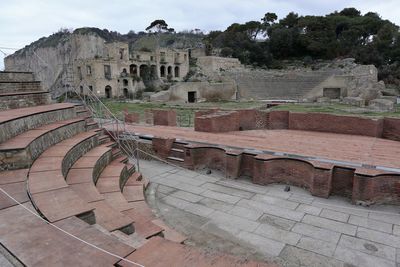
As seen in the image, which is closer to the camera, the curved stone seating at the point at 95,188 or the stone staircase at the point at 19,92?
the curved stone seating at the point at 95,188

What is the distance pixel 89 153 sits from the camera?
22.6 feet

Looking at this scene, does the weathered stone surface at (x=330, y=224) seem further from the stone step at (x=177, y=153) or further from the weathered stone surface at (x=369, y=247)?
the stone step at (x=177, y=153)

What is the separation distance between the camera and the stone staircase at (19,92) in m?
7.49

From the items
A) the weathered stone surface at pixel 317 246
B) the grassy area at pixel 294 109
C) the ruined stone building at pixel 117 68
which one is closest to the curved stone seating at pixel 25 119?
the weathered stone surface at pixel 317 246

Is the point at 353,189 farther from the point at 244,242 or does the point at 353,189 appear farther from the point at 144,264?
the point at 144,264

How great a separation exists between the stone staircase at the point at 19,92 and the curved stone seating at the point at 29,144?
1.54 meters

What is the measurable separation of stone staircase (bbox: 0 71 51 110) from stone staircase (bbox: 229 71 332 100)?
29299mm

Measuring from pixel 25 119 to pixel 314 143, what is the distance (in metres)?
8.36

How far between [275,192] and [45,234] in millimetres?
5591

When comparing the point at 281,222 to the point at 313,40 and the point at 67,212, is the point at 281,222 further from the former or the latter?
the point at 313,40

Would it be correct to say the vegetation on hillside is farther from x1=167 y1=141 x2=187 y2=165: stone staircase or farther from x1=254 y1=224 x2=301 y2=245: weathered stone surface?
x1=254 y1=224 x2=301 y2=245: weathered stone surface

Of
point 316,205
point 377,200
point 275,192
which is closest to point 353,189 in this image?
point 377,200

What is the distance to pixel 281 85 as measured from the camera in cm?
3672

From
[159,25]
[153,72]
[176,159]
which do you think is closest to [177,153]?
[176,159]
